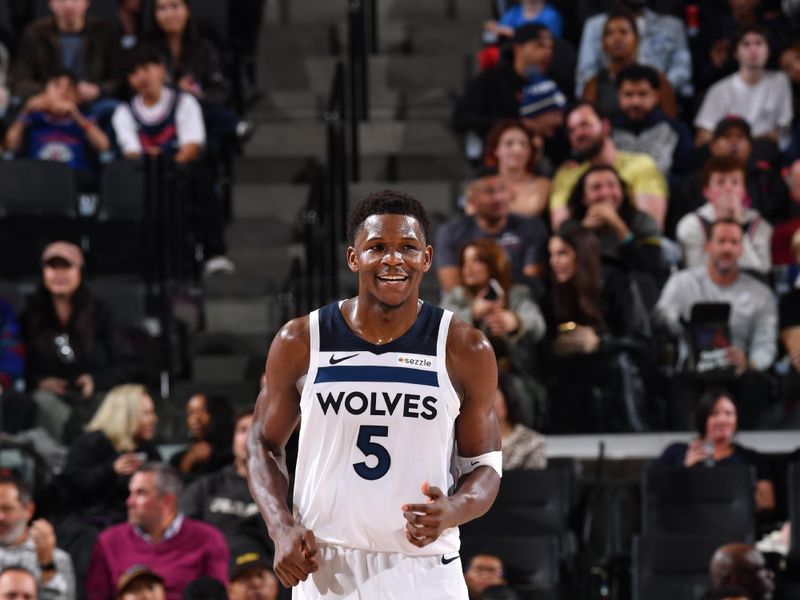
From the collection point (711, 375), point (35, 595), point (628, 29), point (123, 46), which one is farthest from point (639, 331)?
point (123, 46)

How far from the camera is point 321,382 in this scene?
16.9 feet

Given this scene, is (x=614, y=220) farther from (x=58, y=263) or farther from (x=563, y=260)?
(x=58, y=263)

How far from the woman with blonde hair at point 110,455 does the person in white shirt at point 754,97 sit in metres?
4.73

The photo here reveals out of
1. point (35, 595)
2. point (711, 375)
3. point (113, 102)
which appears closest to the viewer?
point (35, 595)

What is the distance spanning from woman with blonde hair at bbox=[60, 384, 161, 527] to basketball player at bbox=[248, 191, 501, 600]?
4.68m

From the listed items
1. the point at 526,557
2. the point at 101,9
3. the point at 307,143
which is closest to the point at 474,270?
the point at 526,557

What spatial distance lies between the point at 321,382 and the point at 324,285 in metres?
5.98

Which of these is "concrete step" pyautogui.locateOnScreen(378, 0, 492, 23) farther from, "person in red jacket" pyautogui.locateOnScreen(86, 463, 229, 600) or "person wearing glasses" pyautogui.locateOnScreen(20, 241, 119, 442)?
"person in red jacket" pyautogui.locateOnScreen(86, 463, 229, 600)

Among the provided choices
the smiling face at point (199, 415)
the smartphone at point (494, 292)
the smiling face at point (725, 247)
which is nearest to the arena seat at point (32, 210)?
the smiling face at point (199, 415)

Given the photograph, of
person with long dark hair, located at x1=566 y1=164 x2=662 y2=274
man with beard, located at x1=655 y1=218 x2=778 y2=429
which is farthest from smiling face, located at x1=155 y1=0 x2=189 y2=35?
man with beard, located at x1=655 y1=218 x2=778 y2=429

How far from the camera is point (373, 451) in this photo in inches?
201

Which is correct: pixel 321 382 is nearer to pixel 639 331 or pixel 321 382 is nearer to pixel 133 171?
pixel 639 331

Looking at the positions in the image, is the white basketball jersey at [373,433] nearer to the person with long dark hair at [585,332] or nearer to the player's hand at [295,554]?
the player's hand at [295,554]

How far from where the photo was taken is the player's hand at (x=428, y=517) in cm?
483
